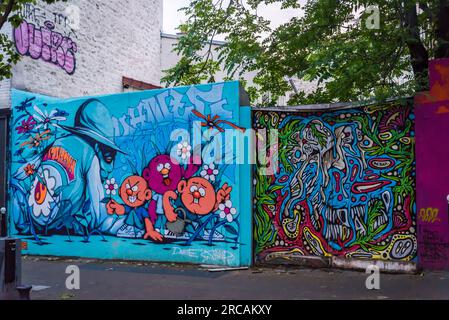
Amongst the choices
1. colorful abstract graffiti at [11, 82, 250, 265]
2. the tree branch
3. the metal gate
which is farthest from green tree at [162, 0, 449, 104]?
the metal gate

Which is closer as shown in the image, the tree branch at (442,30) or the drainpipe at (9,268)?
the drainpipe at (9,268)

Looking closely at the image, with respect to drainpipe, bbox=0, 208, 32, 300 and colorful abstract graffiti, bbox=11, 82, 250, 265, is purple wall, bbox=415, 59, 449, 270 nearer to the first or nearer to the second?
colorful abstract graffiti, bbox=11, 82, 250, 265

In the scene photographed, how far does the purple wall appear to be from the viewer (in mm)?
7965

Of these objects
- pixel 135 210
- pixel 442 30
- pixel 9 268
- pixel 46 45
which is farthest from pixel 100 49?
pixel 442 30

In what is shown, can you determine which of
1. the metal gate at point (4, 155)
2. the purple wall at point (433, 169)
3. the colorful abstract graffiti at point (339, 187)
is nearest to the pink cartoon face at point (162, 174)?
the colorful abstract graffiti at point (339, 187)

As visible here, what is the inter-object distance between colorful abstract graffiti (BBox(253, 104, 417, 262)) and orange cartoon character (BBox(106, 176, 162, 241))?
7.43 ft

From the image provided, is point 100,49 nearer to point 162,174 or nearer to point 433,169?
point 162,174

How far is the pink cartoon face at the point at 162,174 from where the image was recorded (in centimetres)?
981

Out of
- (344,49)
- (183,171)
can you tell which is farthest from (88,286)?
(344,49)

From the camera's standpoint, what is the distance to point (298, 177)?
9.02 m

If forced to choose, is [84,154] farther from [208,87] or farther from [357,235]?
[357,235]

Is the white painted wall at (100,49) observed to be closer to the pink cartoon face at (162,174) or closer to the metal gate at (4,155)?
the metal gate at (4,155)

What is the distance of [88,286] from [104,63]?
28.7 ft

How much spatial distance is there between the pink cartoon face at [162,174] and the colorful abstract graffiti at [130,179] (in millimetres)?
20
